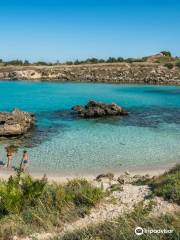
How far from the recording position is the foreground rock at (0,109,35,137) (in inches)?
1389

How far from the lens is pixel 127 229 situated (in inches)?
405

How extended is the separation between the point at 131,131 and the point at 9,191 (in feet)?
85.0

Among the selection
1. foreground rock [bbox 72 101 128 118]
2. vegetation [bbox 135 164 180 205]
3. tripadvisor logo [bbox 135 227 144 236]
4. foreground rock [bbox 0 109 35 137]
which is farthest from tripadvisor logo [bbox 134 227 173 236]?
foreground rock [bbox 72 101 128 118]

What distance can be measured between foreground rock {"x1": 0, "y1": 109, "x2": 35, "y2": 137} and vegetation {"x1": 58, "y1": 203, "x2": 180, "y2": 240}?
24679 mm

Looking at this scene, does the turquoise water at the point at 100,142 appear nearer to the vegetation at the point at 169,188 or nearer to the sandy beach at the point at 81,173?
the sandy beach at the point at 81,173

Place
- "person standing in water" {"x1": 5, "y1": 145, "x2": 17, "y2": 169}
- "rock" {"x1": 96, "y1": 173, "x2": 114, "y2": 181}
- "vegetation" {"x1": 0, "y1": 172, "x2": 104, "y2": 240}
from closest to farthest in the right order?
"vegetation" {"x1": 0, "y1": 172, "x2": 104, "y2": 240}, "rock" {"x1": 96, "y1": 173, "x2": 114, "y2": 181}, "person standing in water" {"x1": 5, "y1": 145, "x2": 17, "y2": 169}

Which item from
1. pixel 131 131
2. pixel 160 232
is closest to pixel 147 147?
pixel 131 131

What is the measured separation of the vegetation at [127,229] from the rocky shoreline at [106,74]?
10973cm

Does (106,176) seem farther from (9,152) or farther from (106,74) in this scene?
(106,74)

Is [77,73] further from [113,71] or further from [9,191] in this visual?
[9,191]

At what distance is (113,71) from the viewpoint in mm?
139875

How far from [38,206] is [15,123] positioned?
23.7 m

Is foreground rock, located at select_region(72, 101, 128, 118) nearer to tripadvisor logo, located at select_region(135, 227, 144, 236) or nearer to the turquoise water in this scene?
the turquoise water

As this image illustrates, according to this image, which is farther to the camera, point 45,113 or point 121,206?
point 45,113
